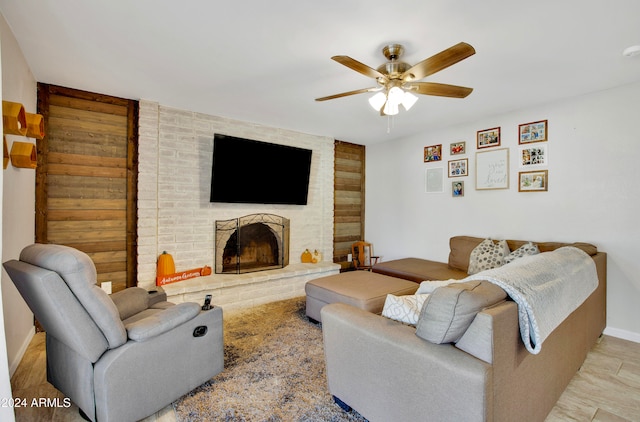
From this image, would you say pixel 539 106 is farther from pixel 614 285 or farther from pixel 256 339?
pixel 256 339

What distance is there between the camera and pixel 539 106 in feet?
10.8

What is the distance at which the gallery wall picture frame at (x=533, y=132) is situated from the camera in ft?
10.7

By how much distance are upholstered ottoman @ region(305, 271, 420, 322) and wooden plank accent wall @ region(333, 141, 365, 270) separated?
1.80 meters

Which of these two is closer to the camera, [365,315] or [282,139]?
[365,315]

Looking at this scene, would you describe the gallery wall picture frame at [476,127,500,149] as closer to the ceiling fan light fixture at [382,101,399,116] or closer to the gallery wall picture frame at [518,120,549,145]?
the gallery wall picture frame at [518,120,549,145]

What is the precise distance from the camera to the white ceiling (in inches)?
69.9

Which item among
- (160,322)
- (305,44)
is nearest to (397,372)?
(160,322)

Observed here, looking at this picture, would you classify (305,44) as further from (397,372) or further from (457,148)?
(457,148)

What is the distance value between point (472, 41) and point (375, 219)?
11.2 feet

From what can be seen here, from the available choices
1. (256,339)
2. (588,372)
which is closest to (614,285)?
(588,372)

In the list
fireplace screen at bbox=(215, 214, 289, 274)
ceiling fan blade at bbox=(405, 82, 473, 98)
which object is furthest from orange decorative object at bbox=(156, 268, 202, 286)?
ceiling fan blade at bbox=(405, 82, 473, 98)

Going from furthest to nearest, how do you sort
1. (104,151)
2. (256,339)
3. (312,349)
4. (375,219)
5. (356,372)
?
(375,219), (104,151), (256,339), (312,349), (356,372)

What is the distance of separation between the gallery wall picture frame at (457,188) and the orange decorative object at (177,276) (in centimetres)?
344

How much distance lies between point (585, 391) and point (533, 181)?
210 centimetres
